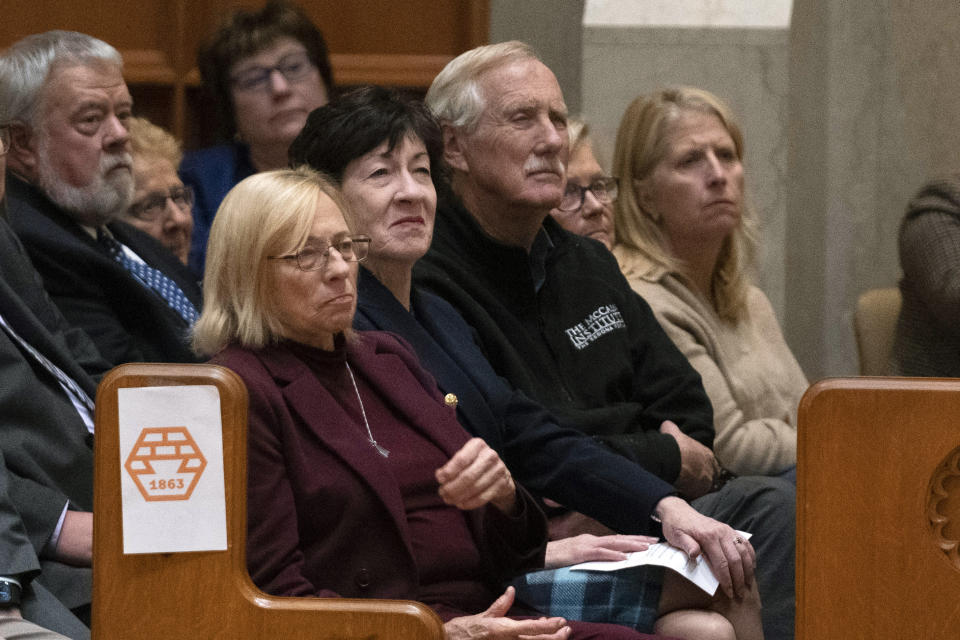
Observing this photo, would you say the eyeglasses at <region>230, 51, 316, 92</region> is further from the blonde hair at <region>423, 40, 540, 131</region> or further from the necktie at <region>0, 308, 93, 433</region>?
the necktie at <region>0, 308, 93, 433</region>

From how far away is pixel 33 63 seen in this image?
2584mm

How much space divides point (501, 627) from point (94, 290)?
1141mm

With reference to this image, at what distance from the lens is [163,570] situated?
1.47 metres

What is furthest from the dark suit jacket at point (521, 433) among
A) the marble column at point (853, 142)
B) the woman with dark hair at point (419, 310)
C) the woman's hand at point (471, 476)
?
the marble column at point (853, 142)

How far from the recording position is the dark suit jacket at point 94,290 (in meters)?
2.41

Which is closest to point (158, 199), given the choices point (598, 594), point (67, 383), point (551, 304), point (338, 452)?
point (67, 383)

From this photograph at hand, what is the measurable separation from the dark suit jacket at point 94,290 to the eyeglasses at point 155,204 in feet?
1.33

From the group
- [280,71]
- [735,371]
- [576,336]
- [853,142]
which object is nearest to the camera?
[576,336]

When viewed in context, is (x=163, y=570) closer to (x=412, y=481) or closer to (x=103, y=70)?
(x=412, y=481)

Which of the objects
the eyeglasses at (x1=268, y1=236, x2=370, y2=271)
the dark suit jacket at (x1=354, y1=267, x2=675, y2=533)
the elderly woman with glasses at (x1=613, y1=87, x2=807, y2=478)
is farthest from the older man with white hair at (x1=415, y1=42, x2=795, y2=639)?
the eyeglasses at (x1=268, y1=236, x2=370, y2=271)

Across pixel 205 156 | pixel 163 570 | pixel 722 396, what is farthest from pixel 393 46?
pixel 163 570

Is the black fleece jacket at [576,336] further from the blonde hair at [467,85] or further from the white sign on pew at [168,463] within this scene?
the white sign on pew at [168,463]

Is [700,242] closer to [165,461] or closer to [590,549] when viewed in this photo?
[590,549]

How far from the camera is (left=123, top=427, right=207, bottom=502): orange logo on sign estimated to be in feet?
4.75
